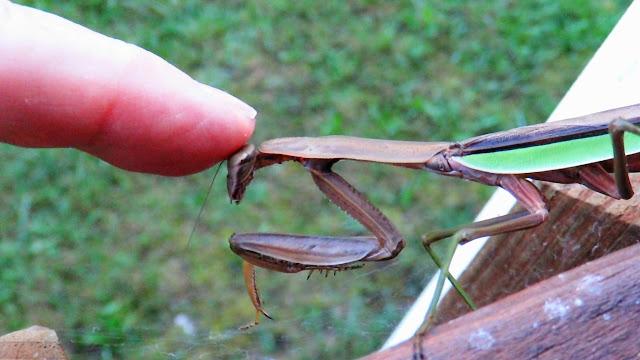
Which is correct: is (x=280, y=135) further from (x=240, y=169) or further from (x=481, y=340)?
(x=481, y=340)

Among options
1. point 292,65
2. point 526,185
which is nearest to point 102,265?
point 292,65

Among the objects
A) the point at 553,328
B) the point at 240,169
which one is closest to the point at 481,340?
the point at 553,328

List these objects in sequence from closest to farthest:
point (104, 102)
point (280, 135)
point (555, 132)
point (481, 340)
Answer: point (481, 340) < point (555, 132) < point (104, 102) < point (280, 135)

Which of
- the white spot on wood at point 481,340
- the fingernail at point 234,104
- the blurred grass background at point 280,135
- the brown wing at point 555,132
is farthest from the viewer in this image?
the blurred grass background at point 280,135

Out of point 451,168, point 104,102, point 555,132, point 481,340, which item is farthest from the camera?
point 104,102

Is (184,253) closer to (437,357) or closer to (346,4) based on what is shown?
(346,4)

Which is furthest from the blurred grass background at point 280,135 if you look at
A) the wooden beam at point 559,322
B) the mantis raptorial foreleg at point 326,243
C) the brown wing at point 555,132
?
the wooden beam at point 559,322

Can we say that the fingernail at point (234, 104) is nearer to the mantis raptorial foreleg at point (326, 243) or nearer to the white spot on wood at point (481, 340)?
the mantis raptorial foreleg at point (326, 243)
